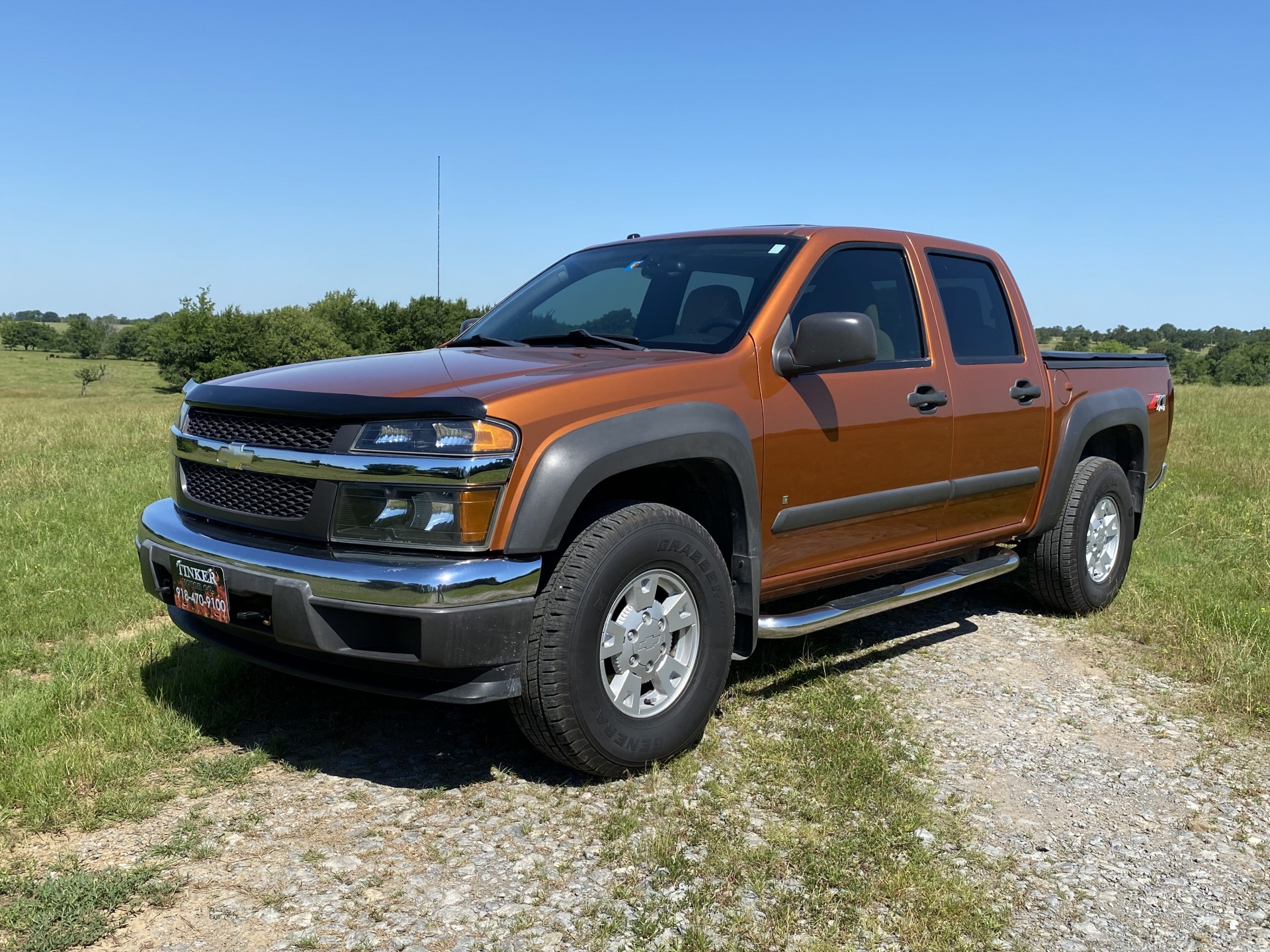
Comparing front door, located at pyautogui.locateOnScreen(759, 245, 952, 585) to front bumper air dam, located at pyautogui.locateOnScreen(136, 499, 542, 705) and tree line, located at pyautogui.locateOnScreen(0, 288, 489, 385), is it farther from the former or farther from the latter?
tree line, located at pyautogui.locateOnScreen(0, 288, 489, 385)

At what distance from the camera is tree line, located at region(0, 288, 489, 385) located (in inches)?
2591

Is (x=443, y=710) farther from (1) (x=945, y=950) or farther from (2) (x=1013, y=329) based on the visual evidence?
(2) (x=1013, y=329)

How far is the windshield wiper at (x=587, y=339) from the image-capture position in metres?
4.02

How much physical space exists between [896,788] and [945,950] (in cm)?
93

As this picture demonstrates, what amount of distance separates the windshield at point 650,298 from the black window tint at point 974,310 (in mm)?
1058

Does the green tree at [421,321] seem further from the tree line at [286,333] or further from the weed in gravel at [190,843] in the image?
the weed in gravel at [190,843]

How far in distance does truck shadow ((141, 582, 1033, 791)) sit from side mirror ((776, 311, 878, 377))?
1471mm

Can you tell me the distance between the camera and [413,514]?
301 centimetres

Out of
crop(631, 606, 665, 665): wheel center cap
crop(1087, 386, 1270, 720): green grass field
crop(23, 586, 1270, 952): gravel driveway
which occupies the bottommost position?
crop(23, 586, 1270, 952): gravel driveway

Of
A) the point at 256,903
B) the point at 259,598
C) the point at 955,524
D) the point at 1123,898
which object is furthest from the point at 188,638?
the point at 1123,898

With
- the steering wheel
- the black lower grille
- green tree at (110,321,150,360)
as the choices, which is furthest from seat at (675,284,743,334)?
green tree at (110,321,150,360)

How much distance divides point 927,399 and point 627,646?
1907mm

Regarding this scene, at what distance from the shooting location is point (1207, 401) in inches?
872

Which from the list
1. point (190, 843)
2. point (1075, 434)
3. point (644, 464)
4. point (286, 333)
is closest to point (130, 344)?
point (286, 333)
